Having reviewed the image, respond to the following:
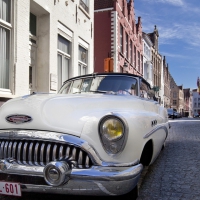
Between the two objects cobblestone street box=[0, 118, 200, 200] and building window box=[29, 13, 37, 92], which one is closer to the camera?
cobblestone street box=[0, 118, 200, 200]

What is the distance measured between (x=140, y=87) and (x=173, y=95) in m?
74.5

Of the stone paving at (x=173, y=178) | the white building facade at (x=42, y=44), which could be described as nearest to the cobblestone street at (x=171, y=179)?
the stone paving at (x=173, y=178)

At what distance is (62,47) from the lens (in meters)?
10.1

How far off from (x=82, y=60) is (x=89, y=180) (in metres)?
10.5

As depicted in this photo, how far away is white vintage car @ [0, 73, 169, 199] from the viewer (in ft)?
7.19

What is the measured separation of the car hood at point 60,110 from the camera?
2.40 meters

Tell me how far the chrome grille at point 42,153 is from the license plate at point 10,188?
0.64 feet

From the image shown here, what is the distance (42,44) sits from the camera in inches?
342

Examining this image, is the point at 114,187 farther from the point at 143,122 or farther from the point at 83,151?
the point at 143,122

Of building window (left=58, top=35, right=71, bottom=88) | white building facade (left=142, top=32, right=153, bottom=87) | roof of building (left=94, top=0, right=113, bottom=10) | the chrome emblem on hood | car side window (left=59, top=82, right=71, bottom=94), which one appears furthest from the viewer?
white building facade (left=142, top=32, right=153, bottom=87)

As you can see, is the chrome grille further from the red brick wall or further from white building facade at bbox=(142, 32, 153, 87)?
white building facade at bbox=(142, 32, 153, 87)

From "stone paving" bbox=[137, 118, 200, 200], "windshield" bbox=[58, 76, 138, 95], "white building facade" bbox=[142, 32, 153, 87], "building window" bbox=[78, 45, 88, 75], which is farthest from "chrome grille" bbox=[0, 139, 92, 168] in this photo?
"white building facade" bbox=[142, 32, 153, 87]

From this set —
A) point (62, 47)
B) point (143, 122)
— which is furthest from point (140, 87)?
point (62, 47)

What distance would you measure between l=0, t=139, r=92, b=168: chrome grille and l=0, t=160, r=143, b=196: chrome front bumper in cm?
8
